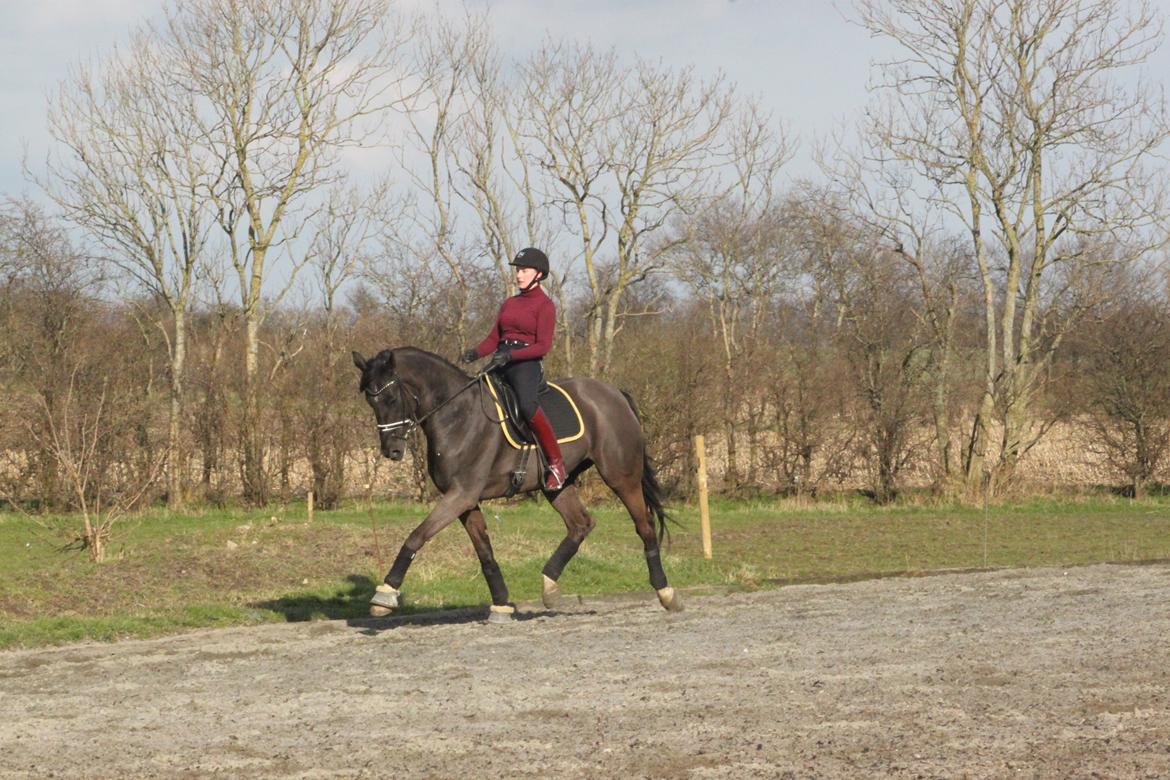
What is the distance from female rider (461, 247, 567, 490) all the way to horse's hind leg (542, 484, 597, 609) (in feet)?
2.27

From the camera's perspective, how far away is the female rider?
454 inches

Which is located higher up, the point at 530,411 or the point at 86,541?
the point at 530,411

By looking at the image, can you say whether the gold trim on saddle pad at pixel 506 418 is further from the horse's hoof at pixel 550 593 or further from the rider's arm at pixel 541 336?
the horse's hoof at pixel 550 593

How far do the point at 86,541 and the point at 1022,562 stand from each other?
11595mm

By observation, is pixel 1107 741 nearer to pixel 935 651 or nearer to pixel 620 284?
pixel 935 651

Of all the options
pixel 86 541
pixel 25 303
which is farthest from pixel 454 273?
pixel 86 541

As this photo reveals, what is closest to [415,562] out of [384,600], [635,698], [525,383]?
[525,383]

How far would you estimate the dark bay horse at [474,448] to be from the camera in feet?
36.2

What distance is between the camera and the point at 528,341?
11.6 m

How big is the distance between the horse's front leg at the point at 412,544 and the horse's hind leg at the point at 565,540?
1.13 m

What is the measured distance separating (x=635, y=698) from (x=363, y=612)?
247 inches

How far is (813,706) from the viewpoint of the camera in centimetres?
735

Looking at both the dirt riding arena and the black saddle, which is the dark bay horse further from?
the dirt riding arena

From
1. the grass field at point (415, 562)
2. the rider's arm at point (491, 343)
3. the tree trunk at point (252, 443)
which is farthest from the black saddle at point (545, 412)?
the tree trunk at point (252, 443)
